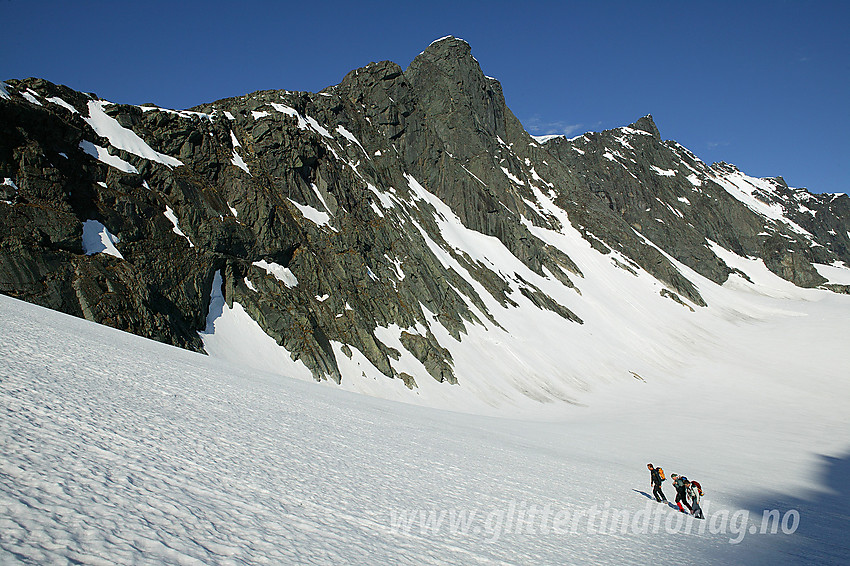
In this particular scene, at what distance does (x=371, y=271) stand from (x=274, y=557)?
158 ft

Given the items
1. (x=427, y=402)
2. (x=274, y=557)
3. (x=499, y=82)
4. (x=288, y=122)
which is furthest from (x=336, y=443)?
(x=499, y=82)

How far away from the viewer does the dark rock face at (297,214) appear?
29953 mm

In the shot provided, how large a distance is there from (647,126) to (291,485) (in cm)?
19773

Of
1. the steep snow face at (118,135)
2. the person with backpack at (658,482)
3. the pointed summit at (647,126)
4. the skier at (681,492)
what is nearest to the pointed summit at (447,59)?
the pointed summit at (647,126)

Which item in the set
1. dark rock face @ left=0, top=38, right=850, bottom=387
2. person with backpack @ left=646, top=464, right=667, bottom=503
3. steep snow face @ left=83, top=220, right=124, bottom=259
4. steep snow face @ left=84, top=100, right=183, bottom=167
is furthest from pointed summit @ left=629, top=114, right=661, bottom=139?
person with backpack @ left=646, top=464, right=667, bottom=503

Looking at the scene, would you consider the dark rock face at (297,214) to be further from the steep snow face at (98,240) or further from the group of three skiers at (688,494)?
the group of three skiers at (688,494)

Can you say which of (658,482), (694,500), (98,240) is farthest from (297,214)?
(694,500)

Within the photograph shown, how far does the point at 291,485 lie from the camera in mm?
7551

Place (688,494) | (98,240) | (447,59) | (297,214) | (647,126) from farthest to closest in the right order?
(647,126) → (447,59) → (297,214) → (98,240) → (688,494)

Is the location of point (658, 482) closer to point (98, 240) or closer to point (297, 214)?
point (98, 240)

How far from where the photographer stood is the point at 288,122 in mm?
55969

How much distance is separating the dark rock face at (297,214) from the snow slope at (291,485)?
14.6m

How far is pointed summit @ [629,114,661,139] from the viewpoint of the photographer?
566ft

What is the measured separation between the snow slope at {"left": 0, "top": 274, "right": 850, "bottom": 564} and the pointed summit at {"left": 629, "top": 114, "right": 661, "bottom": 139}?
6872 inches
